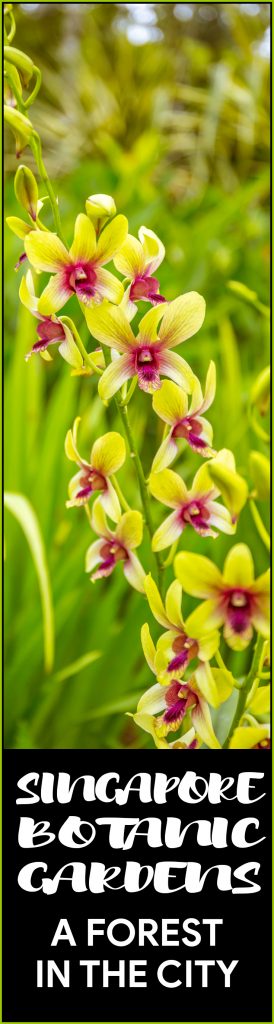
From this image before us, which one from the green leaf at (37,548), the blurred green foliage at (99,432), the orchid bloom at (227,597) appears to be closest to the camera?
the orchid bloom at (227,597)

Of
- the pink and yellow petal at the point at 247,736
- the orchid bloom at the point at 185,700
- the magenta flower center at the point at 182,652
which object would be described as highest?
the magenta flower center at the point at 182,652

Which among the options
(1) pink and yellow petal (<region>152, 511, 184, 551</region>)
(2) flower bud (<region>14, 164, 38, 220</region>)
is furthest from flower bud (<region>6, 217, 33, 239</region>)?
(1) pink and yellow petal (<region>152, 511, 184, 551</region>)

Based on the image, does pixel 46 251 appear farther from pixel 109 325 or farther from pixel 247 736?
pixel 247 736

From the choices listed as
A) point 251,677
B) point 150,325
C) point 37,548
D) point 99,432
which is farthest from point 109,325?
point 99,432

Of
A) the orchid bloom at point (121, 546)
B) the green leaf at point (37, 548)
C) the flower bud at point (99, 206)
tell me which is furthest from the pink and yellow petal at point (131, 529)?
the green leaf at point (37, 548)

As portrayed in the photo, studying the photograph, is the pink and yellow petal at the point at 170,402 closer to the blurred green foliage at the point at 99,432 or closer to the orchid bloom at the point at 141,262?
the orchid bloom at the point at 141,262

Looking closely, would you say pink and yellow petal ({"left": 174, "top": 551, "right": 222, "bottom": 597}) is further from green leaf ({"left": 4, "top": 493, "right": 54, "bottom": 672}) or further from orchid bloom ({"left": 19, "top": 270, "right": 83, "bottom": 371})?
green leaf ({"left": 4, "top": 493, "right": 54, "bottom": 672})
